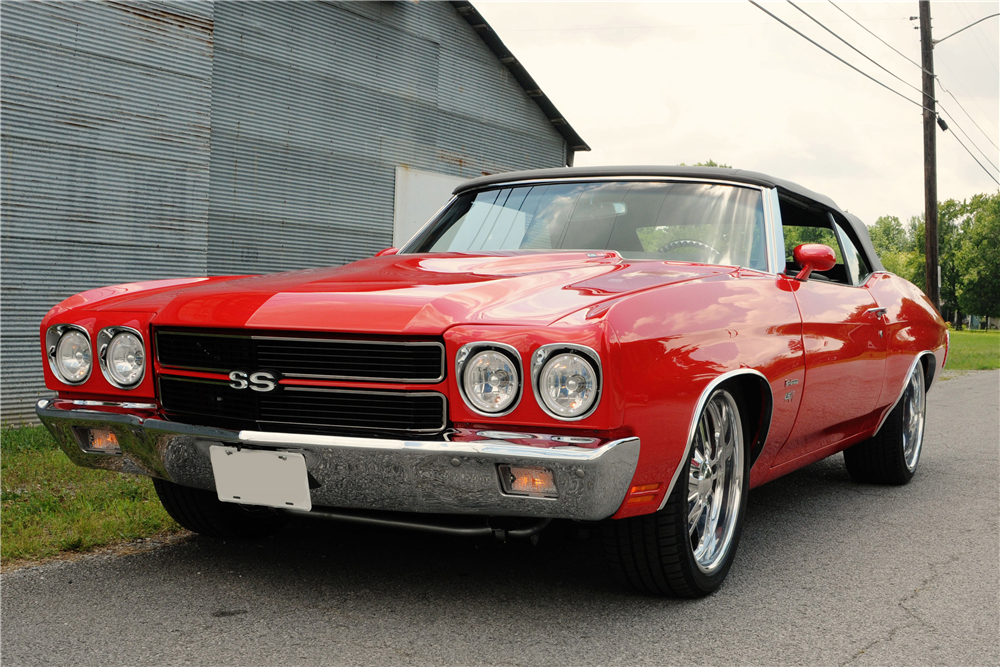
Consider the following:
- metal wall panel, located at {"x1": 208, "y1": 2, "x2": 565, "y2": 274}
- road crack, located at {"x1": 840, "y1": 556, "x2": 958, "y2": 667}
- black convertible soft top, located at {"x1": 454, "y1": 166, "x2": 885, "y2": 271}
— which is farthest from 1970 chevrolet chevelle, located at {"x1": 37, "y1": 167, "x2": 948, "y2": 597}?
metal wall panel, located at {"x1": 208, "y1": 2, "x2": 565, "y2": 274}

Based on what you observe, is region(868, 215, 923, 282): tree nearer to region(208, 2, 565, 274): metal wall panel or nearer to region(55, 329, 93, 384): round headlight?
region(208, 2, 565, 274): metal wall panel

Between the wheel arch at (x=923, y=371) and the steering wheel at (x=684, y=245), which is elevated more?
the steering wheel at (x=684, y=245)

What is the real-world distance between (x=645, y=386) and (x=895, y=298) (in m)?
2.97

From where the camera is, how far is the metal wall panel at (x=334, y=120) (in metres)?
8.59

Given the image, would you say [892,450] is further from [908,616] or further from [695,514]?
[695,514]

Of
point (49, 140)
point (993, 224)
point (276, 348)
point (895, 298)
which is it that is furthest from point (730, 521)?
point (993, 224)

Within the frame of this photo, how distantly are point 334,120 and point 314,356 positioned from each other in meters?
7.25

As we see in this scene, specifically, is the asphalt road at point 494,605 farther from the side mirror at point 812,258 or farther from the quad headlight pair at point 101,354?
the side mirror at point 812,258

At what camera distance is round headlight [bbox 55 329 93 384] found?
309 cm

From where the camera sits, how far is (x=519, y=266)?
3.37m

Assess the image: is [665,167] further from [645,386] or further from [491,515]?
[491,515]

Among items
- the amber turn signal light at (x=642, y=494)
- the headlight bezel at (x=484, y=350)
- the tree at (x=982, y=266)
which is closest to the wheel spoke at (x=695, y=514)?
the amber turn signal light at (x=642, y=494)

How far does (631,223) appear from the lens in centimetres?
383

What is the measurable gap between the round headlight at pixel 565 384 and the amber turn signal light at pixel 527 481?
0.17 metres
